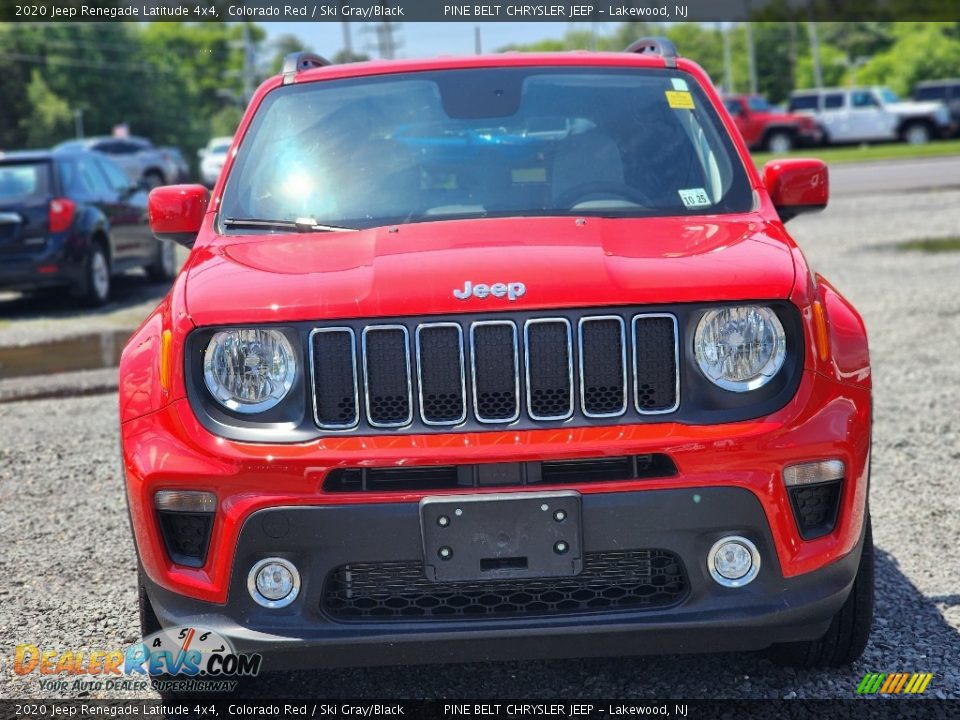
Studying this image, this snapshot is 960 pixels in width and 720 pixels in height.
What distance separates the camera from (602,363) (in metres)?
3.23

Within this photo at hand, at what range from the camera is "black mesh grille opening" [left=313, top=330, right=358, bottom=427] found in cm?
322

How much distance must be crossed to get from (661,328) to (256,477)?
41.9 inches

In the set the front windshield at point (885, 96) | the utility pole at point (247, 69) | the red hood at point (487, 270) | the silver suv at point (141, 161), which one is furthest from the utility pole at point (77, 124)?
the red hood at point (487, 270)

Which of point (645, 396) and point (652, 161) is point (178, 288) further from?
point (652, 161)

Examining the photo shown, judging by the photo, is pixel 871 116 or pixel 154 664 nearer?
pixel 154 664

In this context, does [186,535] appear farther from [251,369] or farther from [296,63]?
[296,63]

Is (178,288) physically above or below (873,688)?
above

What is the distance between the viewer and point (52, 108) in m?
63.3

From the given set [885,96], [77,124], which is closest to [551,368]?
[885,96]

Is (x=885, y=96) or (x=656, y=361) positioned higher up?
(x=656, y=361)

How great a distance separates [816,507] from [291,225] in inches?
71.1

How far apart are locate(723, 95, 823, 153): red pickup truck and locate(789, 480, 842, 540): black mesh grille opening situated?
1561 inches

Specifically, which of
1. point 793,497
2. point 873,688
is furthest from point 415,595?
point 873,688

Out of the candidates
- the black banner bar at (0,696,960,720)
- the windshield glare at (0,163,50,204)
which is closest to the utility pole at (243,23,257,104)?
the windshield glare at (0,163,50,204)
